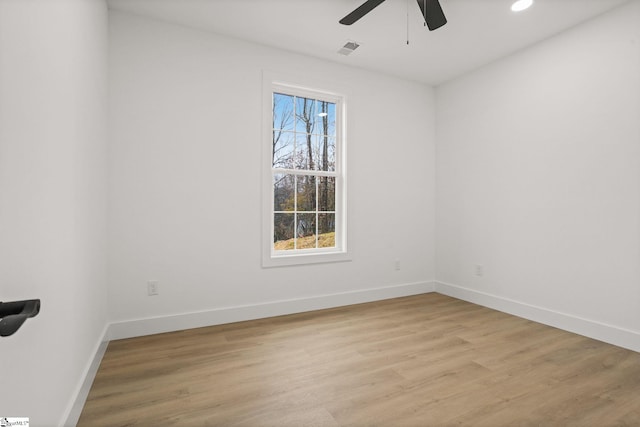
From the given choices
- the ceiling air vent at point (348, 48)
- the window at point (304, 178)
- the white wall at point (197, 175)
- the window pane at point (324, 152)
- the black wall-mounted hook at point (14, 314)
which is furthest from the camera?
the window pane at point (324, 152)

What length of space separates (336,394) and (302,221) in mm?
2015

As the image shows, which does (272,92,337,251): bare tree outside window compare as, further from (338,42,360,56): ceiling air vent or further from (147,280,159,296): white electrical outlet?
(147,280,159,296): white electrical outlet

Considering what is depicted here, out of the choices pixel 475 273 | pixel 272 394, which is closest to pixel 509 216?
pixel 475 273

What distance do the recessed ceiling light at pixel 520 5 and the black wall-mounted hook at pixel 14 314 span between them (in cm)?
353

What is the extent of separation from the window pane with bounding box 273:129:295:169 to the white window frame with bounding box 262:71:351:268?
117mm

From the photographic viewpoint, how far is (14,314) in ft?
2.51

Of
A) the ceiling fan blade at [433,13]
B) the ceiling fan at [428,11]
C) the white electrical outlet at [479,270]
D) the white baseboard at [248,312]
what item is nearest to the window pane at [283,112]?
the ceiling fan at [428,11]

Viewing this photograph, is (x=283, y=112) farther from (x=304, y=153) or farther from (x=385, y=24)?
(x=385, y=24)

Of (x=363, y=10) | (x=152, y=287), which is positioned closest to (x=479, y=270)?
(x=363, y=10)

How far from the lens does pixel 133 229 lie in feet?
9.26

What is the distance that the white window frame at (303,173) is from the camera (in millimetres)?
3346

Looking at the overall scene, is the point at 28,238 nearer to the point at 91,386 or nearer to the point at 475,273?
the point at 91,386

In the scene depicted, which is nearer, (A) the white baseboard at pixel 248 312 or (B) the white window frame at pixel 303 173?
(A) the white baseboard at pixel 248 312

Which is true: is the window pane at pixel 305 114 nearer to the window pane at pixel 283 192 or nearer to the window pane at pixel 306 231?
the window pane at pixel 283 192
